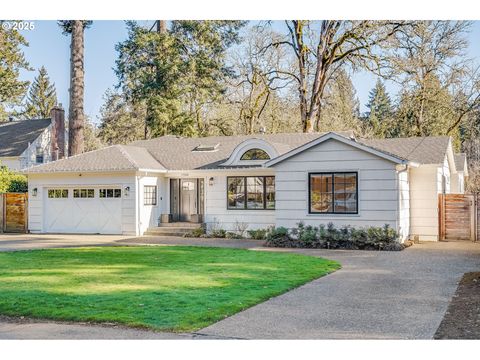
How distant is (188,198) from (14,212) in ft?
21.2

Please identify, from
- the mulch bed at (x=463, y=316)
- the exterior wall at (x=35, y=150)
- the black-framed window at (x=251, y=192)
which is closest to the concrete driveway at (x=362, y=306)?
the mulch bed at (x=463, y=316)

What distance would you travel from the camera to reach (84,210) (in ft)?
64.7

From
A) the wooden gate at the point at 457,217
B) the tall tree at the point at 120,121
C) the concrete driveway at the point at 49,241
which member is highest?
the tall tree at the point at 120,121

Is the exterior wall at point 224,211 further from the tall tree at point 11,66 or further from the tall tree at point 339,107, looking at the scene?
the tall tree at point 339,107

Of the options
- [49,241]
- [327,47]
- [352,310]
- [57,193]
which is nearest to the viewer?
[352,310]

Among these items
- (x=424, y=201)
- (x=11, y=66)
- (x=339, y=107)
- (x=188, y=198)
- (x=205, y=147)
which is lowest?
(x=424, y=201)

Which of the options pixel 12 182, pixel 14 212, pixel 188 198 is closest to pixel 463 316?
pixel 188 198

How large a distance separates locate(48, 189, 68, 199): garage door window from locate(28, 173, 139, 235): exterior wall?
0.65 ft

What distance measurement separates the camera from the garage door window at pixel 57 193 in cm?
2008

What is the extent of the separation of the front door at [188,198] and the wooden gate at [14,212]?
18.8 feet

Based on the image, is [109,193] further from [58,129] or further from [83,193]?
[58,129]

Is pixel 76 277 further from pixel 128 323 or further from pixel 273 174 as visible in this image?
pixel 273 174

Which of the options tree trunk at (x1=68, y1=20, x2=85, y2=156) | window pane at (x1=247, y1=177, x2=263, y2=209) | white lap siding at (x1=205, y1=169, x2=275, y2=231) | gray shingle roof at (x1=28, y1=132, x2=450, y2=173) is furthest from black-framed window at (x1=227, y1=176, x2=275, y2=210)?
tree trunk at (x1=68, y1=20, x2=85, y2=156)
